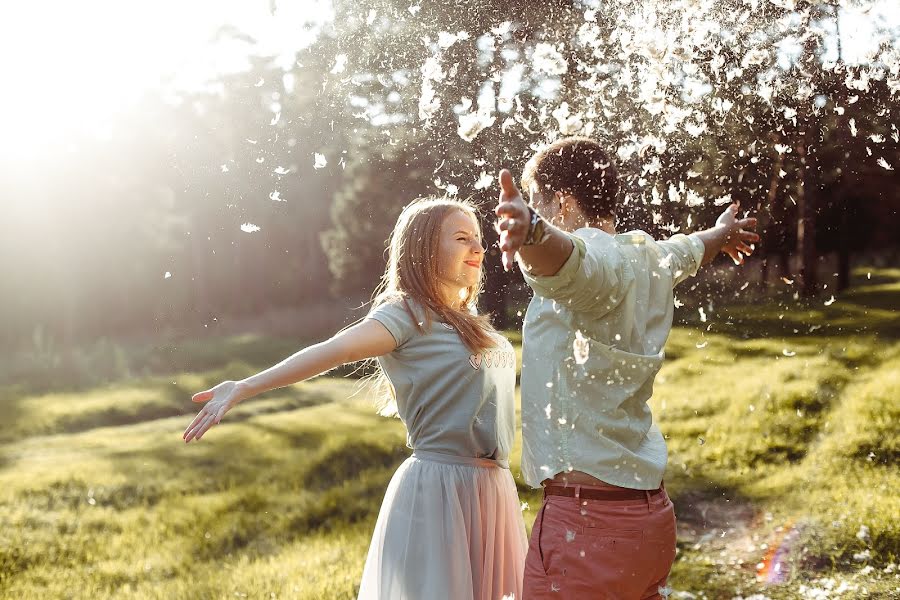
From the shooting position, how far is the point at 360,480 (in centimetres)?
839

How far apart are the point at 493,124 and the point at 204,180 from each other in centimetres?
642

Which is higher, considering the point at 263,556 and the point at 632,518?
the point at 632,518

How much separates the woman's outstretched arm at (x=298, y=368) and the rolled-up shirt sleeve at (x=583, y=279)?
27.2 inches

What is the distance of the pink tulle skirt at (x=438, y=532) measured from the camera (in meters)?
2.71

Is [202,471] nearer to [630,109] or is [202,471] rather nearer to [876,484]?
[630,109]

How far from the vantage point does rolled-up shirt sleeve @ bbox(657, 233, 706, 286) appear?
8.36ft

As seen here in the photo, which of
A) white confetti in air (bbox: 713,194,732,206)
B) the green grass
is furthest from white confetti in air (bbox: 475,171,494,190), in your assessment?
white confetti in air (bbox: 713,194,732,206)

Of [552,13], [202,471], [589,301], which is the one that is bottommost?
[202,471]

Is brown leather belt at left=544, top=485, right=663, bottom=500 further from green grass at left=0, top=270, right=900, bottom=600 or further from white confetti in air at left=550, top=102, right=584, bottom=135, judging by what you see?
white confetti in air at left=550, top=102, right=584, bottom=135

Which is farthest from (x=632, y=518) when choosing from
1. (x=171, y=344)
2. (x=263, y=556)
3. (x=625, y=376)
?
(x=171, y=344)

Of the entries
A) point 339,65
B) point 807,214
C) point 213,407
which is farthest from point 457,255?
point 807,214

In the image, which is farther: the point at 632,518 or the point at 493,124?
the point at 493,124

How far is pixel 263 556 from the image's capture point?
671 cm

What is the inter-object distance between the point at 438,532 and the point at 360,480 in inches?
228
